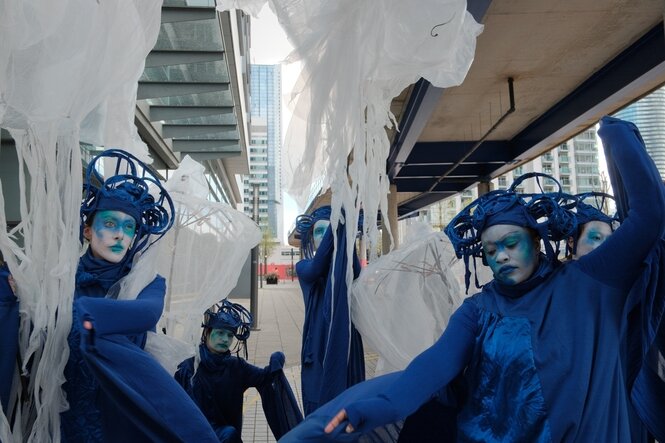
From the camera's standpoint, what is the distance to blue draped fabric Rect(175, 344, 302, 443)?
8.87ft

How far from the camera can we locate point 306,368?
269 cm

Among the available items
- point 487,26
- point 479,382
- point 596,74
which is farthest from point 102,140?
point 596,74

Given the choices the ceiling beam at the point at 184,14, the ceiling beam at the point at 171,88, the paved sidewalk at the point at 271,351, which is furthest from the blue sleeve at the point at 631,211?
the ceiling beam at the point at 171,88

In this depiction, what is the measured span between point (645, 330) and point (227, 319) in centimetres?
204

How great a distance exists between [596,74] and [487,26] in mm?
2279

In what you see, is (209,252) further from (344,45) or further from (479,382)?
(479,382)

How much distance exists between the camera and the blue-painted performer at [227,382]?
271cm

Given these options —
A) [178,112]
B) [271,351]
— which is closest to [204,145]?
[178,112]

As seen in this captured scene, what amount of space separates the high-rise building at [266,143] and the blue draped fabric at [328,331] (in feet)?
30.1

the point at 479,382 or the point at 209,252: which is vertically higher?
the point at 209,252

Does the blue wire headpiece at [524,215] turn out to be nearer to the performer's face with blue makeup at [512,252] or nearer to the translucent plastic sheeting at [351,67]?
the performer's face with blue makeup at [512,252]

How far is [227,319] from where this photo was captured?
286cm

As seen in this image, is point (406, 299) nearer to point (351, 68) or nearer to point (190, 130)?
point (351, 68)

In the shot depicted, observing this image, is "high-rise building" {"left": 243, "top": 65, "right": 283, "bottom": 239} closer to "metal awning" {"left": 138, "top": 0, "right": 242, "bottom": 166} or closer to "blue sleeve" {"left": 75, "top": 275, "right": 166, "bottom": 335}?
"metal awning" {"left": 138, "top": 0, "right": 242, "bottom": 166}
